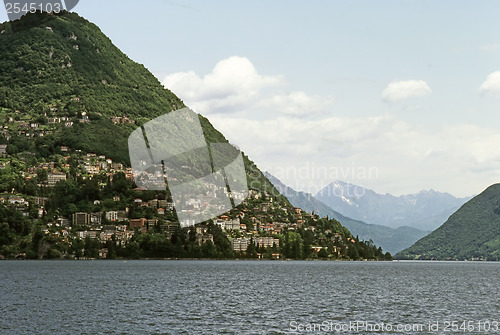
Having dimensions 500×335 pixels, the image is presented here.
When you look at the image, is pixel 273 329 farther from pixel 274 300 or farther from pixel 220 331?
pixel 274 300

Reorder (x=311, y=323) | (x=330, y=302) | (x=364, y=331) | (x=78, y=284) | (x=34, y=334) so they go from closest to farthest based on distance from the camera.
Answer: (x=34, y=334), (x=364, y=331), (x=311, y=323), (x=330, y=302), (x=78, y=284)

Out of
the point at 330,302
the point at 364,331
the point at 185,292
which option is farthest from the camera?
the point at 185,292

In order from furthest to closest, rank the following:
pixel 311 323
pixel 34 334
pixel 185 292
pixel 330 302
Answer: pixel 185 292, pixel 330 302, pixel 311 323, pixel 34 334

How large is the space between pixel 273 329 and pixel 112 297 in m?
34.8

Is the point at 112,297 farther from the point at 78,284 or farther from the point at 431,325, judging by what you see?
the point at 431,325

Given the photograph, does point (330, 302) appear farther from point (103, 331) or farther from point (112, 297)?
point (103, 331)

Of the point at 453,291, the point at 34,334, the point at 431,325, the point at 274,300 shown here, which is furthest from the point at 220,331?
the point at 453,291

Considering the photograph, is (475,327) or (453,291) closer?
(475,327)

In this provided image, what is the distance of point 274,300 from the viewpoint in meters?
88.4

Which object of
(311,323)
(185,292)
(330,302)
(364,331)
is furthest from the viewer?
(185,292)

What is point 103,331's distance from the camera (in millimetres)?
59594

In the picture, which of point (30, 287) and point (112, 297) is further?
point (30, 287)

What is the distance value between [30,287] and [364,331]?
200ft

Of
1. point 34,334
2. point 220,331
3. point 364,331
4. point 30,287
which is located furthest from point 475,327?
point 30,287
